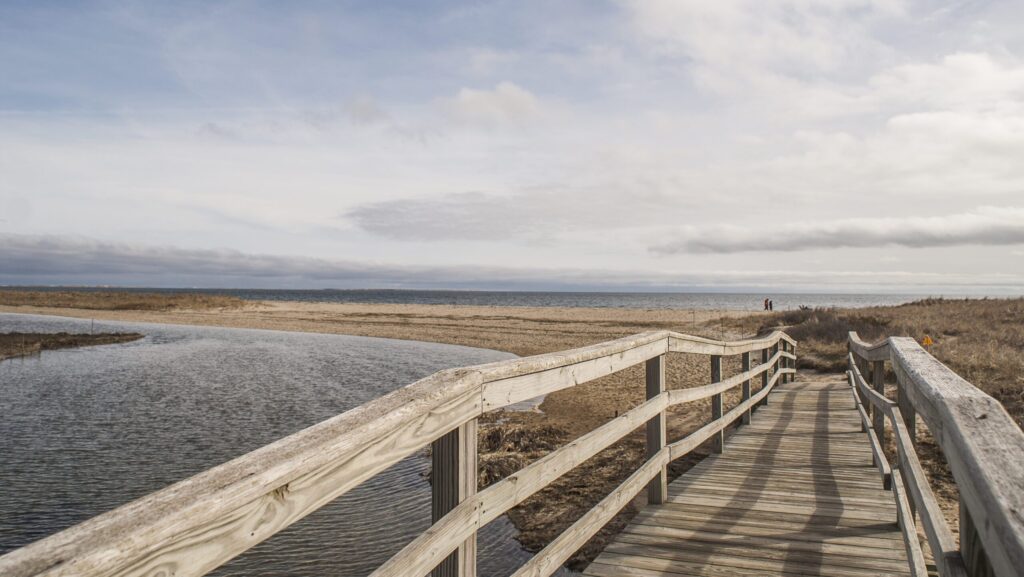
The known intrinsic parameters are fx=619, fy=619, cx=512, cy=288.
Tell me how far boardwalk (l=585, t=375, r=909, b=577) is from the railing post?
1.65 meters

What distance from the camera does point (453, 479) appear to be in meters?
2.33

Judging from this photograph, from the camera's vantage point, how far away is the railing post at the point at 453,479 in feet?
7.59

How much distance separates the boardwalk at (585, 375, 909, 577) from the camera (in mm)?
3795

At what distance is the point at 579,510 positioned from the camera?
6.64 m

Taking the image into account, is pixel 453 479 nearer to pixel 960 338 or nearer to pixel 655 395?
pixel 655 395

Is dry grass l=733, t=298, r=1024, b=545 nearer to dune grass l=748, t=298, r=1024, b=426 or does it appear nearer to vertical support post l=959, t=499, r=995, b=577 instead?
dune grass l=748, t=298, r=1024, b=426

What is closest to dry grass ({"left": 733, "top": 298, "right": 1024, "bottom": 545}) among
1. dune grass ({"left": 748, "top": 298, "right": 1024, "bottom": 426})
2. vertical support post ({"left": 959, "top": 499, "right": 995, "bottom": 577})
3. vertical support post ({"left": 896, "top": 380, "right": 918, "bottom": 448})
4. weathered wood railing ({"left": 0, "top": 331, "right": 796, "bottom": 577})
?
dune grass ({"left": 748, "top": 298, "right": 1024, "bottom": 426})

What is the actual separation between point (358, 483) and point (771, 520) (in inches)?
149

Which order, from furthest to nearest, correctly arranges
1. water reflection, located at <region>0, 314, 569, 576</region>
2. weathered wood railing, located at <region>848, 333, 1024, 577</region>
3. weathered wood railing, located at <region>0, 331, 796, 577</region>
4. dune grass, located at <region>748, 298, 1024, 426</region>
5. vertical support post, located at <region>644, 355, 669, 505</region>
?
dune grass, located at <region>748, 298, 1024, 426</region> → water reflection, located at <region>0, 314, 569, 576</region> → vertical support post, located at <region>644, 355, 669, 505</region> → weathered wood railing, located at <region>848, 333, 1024, 577</region> → weathered wood railing, located at <region>0, 331, 796, 577</region>

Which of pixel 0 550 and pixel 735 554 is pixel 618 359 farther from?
pixel 0 550

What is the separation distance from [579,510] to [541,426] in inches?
139

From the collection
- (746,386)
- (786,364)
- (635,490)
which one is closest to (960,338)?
(786,364)

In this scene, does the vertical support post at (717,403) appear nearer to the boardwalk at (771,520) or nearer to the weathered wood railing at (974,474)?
the boardwalk at (771,520)

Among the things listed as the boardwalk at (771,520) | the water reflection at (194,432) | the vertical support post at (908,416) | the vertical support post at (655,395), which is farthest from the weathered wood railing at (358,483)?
the water reflection at (194,432)
